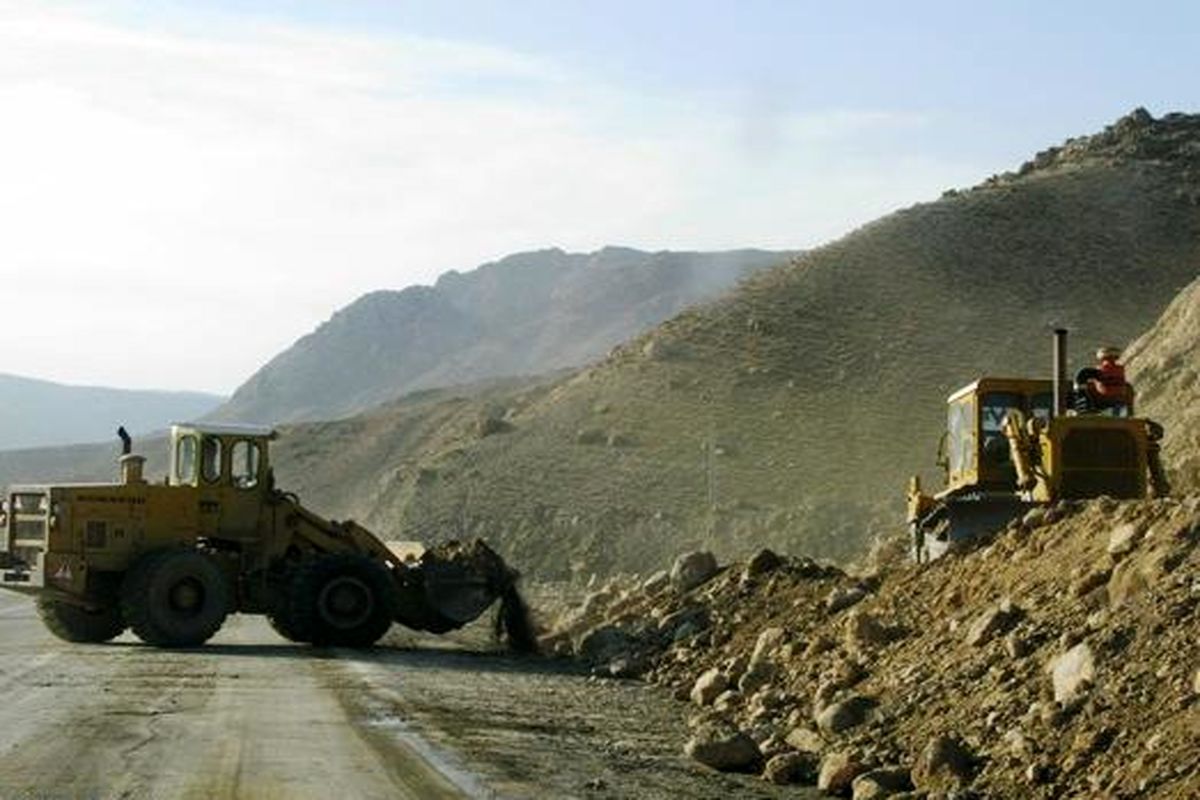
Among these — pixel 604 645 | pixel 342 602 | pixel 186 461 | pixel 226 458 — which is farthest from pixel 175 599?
pixel 604 645

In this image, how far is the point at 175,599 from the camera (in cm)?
2770

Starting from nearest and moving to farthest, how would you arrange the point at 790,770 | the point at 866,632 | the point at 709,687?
→ 1. the point at 790,770
2. the point at 866,632
3. the point at 709,687

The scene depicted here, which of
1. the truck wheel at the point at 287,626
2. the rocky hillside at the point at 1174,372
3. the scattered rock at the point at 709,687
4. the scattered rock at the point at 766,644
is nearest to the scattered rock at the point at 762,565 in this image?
the scattered rock at the point at 766,644

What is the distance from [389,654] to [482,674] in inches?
125

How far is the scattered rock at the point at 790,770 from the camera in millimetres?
15617

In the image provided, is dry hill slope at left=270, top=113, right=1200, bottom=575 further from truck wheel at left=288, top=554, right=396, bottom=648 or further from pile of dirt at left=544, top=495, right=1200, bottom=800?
pile of dirt at left=544, top=495, right=1200, bottom=800

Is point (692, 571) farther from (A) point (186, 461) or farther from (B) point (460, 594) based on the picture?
(A) point (186, 461)

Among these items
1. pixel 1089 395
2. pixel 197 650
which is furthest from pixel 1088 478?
pixel 197 650

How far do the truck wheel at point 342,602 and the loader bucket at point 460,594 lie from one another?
828 mm

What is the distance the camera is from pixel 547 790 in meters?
14.2

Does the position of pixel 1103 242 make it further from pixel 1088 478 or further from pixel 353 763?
pixel 353 763

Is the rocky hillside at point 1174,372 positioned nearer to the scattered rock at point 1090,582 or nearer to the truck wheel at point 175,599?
the truck wheel at point 175,599

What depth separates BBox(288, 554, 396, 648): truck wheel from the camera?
28234 mm

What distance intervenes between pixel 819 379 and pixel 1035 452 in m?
50.2
